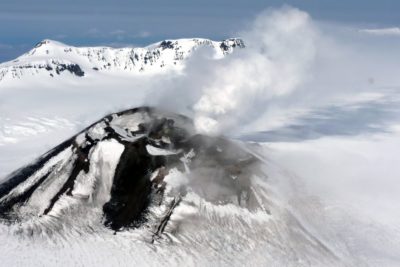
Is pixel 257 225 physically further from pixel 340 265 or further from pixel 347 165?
pixel 347 165

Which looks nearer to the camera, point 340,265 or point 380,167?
point 340,265

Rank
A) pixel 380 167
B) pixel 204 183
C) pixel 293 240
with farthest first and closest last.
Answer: pixel 380 167 < pixel 204 183 < pixel 293 240

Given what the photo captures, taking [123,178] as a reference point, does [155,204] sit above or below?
below

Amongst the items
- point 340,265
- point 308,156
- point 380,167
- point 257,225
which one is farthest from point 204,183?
point 380,167

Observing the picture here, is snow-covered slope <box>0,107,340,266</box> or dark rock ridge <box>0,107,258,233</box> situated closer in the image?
snow-covered slope <box>0,107,340,266</box>

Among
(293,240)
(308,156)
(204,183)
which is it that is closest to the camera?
(293,240)

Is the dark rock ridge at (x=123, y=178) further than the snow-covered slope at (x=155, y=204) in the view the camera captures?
Yes

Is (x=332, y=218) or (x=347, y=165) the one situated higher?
(x=332, y=218)

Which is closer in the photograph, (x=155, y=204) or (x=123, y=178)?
(x=155, y=204)
